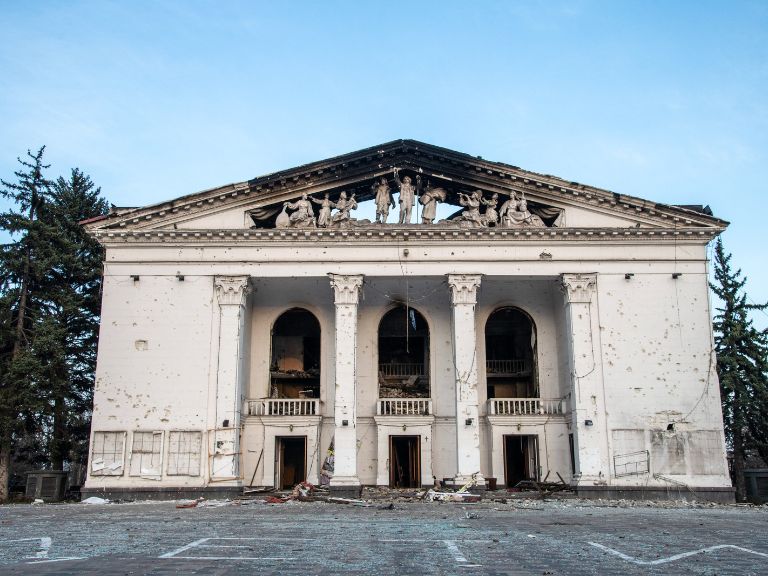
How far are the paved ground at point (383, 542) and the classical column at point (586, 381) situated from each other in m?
5.93

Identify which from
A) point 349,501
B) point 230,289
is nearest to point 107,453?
point 230,289

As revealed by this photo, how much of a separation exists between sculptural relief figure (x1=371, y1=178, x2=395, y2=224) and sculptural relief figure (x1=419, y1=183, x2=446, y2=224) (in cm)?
119

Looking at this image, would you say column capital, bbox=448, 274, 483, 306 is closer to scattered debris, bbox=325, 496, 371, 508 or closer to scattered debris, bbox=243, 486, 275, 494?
scattered debris, bbox=325, 496, 371, 508

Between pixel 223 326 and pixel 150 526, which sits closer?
pixel 150 526

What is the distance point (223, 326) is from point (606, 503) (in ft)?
45.6

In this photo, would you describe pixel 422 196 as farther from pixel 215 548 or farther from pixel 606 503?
pixel 215 548

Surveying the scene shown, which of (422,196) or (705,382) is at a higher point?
(422,196)

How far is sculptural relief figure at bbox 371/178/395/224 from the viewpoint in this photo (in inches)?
1075

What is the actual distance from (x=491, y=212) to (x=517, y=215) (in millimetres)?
961

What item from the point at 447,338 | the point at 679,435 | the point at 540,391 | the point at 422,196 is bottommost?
the point at 679,435

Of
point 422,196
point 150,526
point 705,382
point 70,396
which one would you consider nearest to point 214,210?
point 422,196

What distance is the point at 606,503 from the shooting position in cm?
2295

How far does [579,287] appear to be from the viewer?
26.5 meters

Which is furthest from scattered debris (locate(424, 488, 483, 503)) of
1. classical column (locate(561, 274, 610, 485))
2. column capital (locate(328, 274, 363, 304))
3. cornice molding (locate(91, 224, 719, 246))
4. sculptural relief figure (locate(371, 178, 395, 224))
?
sculptural relief figure (locate(371, 178, 395, 224))
